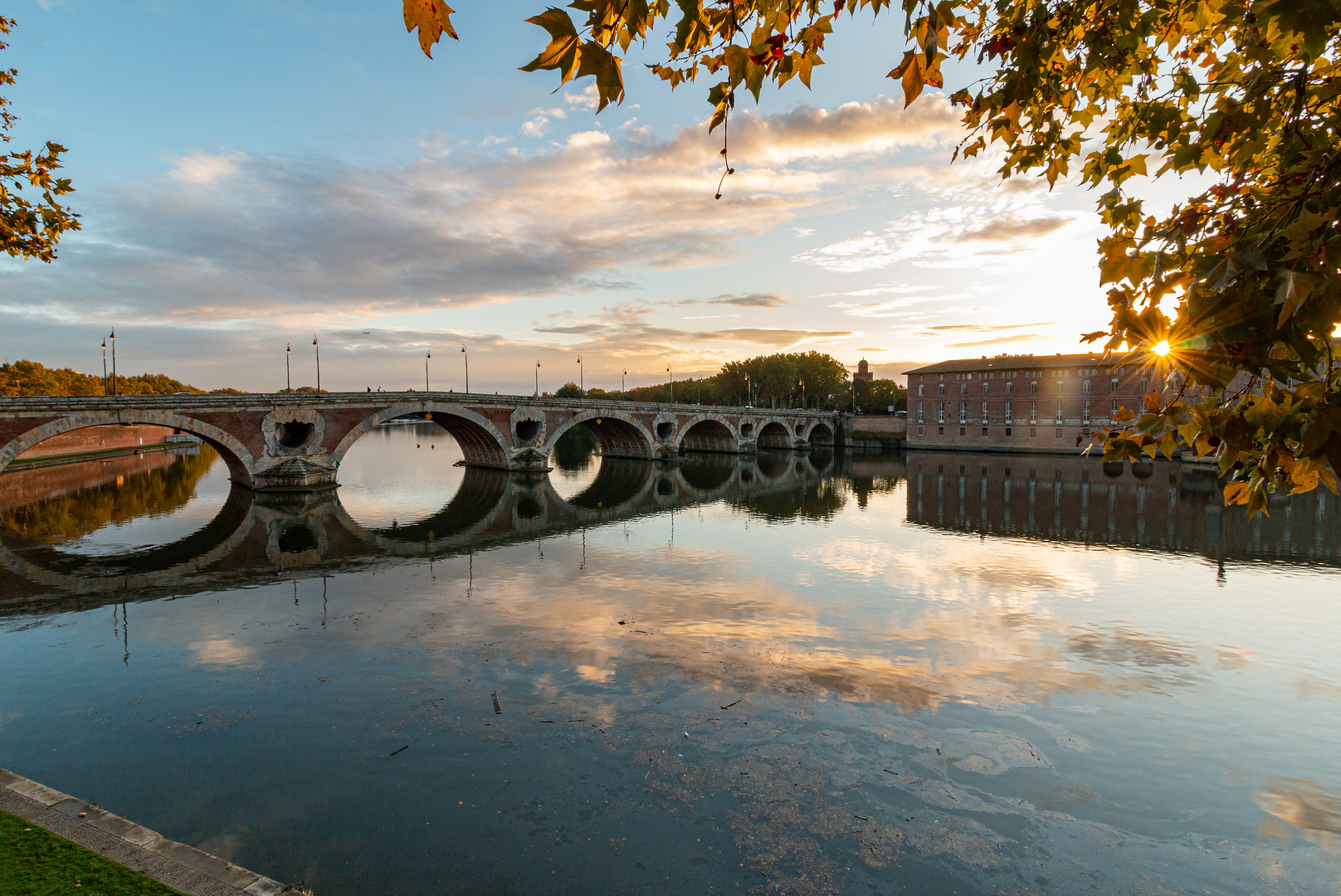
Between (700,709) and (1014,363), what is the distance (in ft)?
292

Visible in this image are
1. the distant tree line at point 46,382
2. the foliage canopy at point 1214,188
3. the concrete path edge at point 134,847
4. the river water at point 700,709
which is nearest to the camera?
the foliage canopy at point 1214,188

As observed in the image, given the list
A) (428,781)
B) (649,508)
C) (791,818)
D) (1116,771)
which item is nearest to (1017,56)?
(791,818)

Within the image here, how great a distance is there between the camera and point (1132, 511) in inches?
1441

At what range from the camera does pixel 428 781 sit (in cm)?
973

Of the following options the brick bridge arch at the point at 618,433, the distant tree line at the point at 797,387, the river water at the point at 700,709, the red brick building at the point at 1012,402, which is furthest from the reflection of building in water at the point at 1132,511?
the distant tree line at the point at 797,387

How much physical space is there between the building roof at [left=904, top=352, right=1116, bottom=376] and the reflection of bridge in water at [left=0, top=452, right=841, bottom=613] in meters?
44.4

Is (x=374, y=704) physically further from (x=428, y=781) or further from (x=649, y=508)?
(x=649, y=508)

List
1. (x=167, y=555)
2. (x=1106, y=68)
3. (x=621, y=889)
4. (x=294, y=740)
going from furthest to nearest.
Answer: (x=167, y=555)
(x=294, y=740)
(x=621, y=889)
(x=1106, y=68)

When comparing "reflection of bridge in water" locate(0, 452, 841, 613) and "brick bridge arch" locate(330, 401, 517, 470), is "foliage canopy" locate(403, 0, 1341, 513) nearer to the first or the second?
"reflection of bridge in water" locate(0, 452, 841, 613)

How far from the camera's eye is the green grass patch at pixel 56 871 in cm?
612

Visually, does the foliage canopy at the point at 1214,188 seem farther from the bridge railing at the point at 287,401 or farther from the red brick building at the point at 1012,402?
the red brick building at the point at 1012,402

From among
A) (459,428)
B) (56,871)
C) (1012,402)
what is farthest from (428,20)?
(1012,402)

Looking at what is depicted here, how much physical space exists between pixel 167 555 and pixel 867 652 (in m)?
27.8

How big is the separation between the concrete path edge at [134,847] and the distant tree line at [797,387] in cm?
10920
